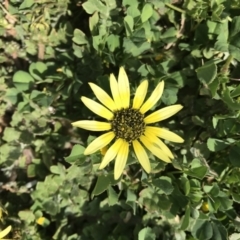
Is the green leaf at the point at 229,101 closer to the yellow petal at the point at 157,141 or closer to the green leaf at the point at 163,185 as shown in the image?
the yellow petal at the point at 157,141

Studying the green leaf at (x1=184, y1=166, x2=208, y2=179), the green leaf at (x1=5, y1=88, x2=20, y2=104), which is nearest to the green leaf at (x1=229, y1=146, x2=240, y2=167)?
the green leaf at (x1=184, y1=166, x2=208, y2=179)

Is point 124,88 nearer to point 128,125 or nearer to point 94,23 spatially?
point 128,125

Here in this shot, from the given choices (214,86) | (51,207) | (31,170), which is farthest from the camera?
(31,170)

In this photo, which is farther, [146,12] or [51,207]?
[51,207]

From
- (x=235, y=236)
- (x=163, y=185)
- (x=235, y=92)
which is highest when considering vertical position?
(x=235, y=92)

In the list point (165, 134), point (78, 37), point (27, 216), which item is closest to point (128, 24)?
point (78, 37)

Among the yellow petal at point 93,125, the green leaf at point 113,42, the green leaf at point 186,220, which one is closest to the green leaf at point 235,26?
the green leaf at point 113,42

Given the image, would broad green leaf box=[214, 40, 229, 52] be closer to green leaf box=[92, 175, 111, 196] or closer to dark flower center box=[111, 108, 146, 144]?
dark flower center box=[111, 108, 146, 144]
